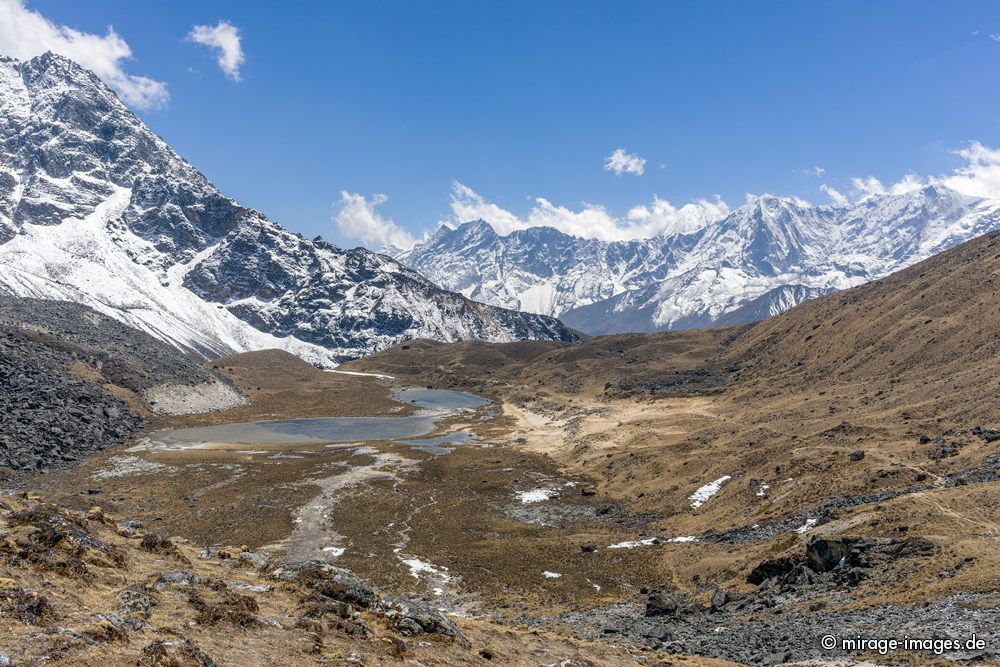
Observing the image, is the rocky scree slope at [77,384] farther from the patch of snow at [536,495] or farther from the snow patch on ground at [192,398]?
the patch of snow at [536,495]

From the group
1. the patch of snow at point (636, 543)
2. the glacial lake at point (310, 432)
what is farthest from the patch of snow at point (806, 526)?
the glacial lake at point (310, 432)

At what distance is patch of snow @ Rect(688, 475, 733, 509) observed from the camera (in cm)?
5097

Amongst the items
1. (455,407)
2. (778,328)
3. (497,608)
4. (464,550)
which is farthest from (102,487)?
(778,328)

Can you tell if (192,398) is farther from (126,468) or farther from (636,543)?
(636,543)

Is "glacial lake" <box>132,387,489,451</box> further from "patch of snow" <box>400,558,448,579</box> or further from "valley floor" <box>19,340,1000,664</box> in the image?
"patch of snow" <box>400,558,448,579</box>

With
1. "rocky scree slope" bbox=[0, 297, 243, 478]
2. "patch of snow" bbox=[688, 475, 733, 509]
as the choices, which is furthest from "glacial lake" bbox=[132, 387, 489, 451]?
"patch of snow" bbox=[688, 475, 733, 509]

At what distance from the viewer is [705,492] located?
52500mm

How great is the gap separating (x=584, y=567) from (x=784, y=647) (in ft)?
61.0

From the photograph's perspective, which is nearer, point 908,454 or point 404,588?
point 404,588

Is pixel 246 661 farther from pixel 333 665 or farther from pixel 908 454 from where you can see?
pixel 908 454

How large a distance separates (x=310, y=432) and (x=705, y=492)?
85029 mm

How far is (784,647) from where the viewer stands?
23.4 metres

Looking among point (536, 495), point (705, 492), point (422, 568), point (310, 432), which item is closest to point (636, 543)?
point (705, 492)

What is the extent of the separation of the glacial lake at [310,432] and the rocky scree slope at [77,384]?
24.3ft
